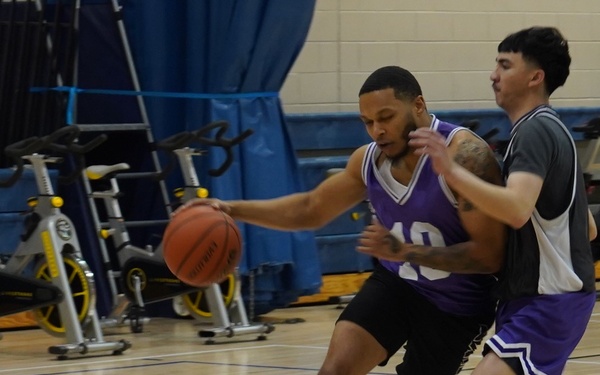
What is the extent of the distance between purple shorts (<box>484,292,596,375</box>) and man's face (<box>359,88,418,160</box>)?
570 mm

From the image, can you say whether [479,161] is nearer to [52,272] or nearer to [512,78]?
[512,78]

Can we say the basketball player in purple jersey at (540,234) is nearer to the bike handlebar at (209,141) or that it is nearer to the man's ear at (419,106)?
the man's ear at (419,106)

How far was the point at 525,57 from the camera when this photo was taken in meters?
3.44

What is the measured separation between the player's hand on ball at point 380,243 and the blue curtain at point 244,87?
409 cm

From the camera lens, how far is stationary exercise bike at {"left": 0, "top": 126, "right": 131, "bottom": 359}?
21.1 ft

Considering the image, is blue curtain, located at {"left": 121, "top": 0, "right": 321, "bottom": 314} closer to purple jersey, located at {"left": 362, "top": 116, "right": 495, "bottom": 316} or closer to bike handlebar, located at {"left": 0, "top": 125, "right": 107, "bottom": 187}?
bike handlebar, located at {"left": 0, "top": 125, "right": 107, "bottom": 187}

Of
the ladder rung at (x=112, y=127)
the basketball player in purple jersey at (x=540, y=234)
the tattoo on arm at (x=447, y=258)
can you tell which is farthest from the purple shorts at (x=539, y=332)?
the ladder rung at (x=112, y=127)

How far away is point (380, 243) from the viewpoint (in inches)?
133

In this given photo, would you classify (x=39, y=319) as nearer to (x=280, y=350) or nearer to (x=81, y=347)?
(x=81, y=347)

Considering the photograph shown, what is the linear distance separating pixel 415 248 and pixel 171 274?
3.82 meters

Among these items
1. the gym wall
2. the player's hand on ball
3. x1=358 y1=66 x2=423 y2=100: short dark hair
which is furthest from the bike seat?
the player's hand on ball

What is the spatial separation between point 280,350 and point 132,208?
6.55 feet

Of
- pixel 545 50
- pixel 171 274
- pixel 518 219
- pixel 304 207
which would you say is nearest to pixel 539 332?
pixel 518 219

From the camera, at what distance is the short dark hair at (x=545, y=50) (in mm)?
3434
